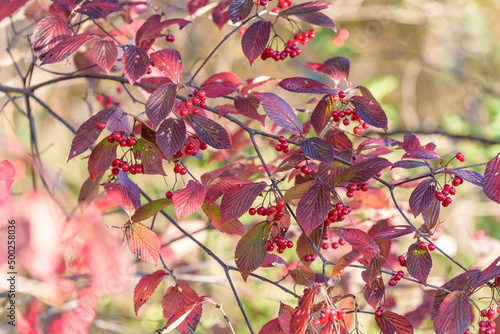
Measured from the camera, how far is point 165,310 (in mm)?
716

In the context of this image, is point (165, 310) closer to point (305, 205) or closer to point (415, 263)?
point (305, 205)

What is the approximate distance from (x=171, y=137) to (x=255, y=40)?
0.23 metres

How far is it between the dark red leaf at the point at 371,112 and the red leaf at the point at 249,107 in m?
0.17

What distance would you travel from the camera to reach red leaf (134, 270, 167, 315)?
736mm

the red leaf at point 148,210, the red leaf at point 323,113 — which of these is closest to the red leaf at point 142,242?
the red leaf at point 148,210

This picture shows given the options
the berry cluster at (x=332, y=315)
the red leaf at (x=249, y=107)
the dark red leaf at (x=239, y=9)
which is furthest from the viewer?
the red leaf at (x=249, y=107)

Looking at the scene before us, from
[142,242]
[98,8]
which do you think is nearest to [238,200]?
[142,242]

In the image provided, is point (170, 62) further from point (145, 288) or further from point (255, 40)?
point (145, 288)

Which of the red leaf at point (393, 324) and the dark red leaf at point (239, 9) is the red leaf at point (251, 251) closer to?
the red leaf at point (393, 324)

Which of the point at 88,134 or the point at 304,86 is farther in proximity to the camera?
the point at 304,86

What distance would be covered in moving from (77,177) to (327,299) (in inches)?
72.7

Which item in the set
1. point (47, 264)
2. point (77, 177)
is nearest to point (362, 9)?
point (77, 177)

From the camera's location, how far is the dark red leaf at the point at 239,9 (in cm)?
68

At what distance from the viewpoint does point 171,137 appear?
0.61 metres
